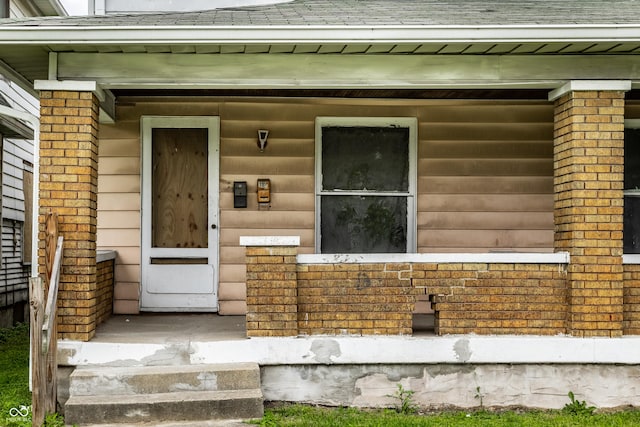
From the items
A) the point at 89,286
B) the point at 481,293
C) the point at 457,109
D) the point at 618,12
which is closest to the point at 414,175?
the point at 457,109

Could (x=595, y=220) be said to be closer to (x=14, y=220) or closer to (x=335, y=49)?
(x=335, y=49)

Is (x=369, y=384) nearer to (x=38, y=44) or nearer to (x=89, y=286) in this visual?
(x=89, y=286)

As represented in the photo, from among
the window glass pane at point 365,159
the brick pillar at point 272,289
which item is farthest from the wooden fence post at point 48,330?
the window glass pane at point 365,159

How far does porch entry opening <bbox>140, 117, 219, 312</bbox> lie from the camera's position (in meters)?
7.13

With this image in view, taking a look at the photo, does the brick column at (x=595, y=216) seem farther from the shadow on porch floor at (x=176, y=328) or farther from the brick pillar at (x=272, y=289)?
the brick pillar at (x=272, y=289)

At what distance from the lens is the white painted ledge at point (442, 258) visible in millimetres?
5457

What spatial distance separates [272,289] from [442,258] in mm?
1432

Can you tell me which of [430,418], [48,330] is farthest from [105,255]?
[430,418]

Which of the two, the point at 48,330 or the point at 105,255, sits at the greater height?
the point at 105,255

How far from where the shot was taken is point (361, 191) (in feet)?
23.5

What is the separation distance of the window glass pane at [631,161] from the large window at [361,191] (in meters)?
2.28

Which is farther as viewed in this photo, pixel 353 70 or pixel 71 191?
pixel 353 70

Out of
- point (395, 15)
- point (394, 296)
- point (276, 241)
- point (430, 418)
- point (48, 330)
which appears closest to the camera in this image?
point (48, 330)

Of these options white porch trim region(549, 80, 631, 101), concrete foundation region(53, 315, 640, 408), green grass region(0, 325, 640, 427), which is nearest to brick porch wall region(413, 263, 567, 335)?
concrete foundation region(53, 315, 640, 408)
